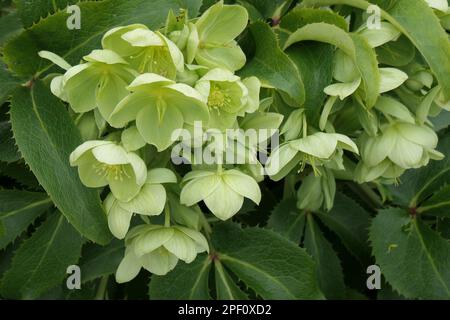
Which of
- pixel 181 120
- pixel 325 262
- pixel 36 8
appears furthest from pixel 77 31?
→ pixel 325 262

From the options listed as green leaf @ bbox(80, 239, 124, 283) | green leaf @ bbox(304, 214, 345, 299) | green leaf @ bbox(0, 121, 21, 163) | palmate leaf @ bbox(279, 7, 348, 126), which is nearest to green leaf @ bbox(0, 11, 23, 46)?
green leaf @ bbox(0, 121, 21, 163)

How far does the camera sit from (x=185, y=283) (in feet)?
3.35

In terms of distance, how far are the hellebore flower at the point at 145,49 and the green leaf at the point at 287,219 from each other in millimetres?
413

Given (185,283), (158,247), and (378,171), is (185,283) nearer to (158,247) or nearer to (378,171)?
(158,247)

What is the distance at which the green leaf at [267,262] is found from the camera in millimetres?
973

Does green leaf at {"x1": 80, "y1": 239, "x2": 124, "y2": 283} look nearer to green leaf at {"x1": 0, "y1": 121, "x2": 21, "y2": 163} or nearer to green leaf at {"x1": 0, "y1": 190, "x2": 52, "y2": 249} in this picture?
green leaf at {"x1": 0, "y1": 190, "x2": 52, "y2": 249}

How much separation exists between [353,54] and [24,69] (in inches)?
16.5

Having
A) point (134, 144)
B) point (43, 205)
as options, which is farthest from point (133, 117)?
point (43, 205)

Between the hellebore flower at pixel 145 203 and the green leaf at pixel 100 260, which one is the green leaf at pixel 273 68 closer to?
the hellebore flower at pixel 145 203

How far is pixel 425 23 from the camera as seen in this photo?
2.67ft

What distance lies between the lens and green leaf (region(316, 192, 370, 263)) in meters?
1.14

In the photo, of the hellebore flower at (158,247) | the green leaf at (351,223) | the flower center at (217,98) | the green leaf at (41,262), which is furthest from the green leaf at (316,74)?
the green leaf at (41,262)

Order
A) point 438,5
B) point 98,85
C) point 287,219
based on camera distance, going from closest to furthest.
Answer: point 98,85 < point 438,5 < point 287,219

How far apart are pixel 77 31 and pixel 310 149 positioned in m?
0.33
